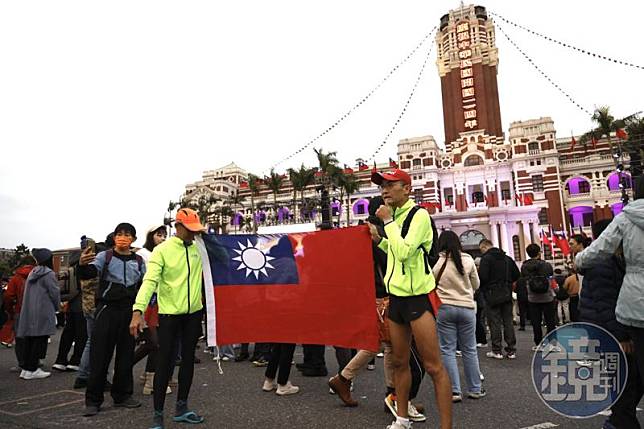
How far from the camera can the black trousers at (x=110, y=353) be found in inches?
183

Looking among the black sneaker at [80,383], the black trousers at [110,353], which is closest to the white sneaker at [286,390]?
the black trousers at [110,353]

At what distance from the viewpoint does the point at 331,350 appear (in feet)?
30.5

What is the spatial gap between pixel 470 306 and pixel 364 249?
1.62m

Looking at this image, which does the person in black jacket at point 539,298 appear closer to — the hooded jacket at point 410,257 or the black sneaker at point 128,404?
the hooded jacket at point 410,257

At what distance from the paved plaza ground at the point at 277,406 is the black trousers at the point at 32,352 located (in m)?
0.29

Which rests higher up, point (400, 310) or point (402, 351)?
point (400, 310)

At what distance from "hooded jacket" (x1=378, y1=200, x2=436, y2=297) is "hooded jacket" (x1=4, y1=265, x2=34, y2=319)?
718 centimetres

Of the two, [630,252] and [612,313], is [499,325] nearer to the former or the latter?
[612,313]

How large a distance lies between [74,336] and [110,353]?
3324 millimetres

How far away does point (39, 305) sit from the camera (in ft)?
22.8

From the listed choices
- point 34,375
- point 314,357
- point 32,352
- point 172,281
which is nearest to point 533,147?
point 314,357

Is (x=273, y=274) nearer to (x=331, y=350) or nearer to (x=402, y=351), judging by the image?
(x=402, y=351)

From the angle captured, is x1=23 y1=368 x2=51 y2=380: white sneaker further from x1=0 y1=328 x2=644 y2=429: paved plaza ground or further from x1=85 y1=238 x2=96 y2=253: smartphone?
x1=85 y1=238 x2=96 y2=253: smartphone

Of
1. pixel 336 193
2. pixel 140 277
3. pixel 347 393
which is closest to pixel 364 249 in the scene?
pixel 347 393
